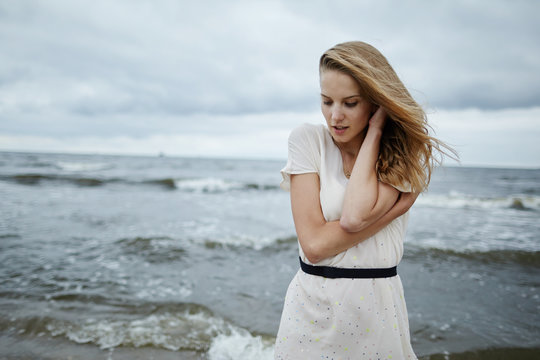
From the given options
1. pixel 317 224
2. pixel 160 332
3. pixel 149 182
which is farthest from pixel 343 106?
pixel 149 182

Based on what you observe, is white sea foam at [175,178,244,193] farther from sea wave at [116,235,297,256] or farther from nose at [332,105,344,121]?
nose at [332,105,344,121]

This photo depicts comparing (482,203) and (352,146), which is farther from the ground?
(352,146)

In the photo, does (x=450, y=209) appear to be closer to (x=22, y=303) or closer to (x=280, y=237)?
(x=280, y=237)

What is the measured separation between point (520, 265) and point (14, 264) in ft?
32.7

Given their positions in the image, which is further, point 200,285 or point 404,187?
point 200,285

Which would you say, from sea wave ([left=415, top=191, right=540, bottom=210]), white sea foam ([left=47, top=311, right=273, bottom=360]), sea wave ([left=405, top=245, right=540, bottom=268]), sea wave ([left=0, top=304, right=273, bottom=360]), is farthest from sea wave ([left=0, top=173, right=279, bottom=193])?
white sea foam ([left=47, top=311, right=273, bottom=360])

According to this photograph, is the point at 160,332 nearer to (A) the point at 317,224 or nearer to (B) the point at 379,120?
(A) the point at 317,224

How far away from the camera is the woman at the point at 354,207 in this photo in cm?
171

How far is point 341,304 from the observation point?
1726 millimetres

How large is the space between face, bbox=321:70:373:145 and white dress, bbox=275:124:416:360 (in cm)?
16

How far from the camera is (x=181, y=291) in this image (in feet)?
17.7

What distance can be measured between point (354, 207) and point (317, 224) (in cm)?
22

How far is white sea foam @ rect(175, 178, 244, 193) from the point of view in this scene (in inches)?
875

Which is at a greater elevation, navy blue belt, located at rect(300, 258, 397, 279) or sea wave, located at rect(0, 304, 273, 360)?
navy blue belt, located at rect(300, 258, 397, 279)
